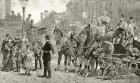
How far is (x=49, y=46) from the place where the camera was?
592cm

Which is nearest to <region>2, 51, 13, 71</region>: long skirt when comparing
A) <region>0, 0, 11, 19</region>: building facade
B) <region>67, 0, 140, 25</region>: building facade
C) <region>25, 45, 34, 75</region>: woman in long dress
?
<region>25, 45, 34, 75</region>: woman in long dress

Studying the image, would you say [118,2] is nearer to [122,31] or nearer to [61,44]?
[122,31]

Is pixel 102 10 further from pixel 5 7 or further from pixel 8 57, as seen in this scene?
pixel 8 57

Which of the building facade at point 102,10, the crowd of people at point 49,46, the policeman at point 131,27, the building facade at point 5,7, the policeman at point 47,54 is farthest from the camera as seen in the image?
the building facade at point 5,7

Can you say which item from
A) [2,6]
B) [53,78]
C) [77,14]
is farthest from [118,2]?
[2,6]

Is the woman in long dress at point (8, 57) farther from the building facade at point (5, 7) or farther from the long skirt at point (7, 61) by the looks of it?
the building facade at point (5, 7)

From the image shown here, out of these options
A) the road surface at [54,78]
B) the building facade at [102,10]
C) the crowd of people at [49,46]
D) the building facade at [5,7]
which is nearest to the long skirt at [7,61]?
the crowd of people at [49,46]

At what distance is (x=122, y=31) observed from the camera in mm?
6480

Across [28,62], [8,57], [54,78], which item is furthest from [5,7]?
[54,78]

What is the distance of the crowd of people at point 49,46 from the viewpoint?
20.0 ft

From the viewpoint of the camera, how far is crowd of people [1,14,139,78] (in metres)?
6.08

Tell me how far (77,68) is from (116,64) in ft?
3.66

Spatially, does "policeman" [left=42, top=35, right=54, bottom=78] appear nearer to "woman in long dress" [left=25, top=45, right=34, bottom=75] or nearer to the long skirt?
"woman in long dress" [left=25, top=45, right=34, bottom=75]

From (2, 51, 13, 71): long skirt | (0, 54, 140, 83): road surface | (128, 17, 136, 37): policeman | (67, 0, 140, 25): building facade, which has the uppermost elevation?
(67, 0, 140, 25): building facade
